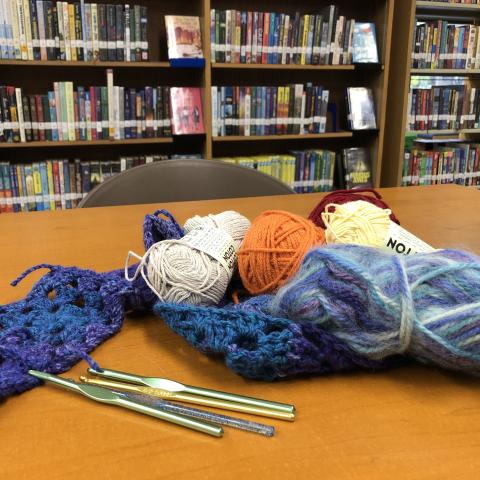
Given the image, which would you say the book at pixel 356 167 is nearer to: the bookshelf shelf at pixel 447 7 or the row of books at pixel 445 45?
the row of books at pixel 445 45

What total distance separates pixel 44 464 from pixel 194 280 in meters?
0.22

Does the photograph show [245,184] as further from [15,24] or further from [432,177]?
[432,177]

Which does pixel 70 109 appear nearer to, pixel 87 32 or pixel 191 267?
pixel 87 32

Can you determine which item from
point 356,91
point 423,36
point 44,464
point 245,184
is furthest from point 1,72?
point 44,464

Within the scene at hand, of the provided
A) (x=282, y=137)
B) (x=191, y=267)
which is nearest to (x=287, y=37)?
(x=282, y=137)

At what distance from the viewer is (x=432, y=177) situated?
8.92 ft

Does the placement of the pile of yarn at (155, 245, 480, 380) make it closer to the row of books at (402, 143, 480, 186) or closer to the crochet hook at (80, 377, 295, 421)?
the crochet hook at (80, 377, 295, 421)

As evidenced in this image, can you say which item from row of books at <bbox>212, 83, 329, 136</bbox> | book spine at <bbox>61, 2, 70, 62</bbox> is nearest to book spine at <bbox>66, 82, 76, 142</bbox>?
book spine at <bbox>61, 2, 70, 62</bbox>

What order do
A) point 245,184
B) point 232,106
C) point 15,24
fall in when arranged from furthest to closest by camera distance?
point 232,106
point 15,24
point 245,184

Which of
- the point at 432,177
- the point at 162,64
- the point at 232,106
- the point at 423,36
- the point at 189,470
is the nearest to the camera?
the point at 189,470

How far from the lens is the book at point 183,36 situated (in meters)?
2.07

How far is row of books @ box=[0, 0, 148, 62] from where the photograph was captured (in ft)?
6.26

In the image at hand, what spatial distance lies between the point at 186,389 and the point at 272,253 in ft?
0.62

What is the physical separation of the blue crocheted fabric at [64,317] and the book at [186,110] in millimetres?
1615
